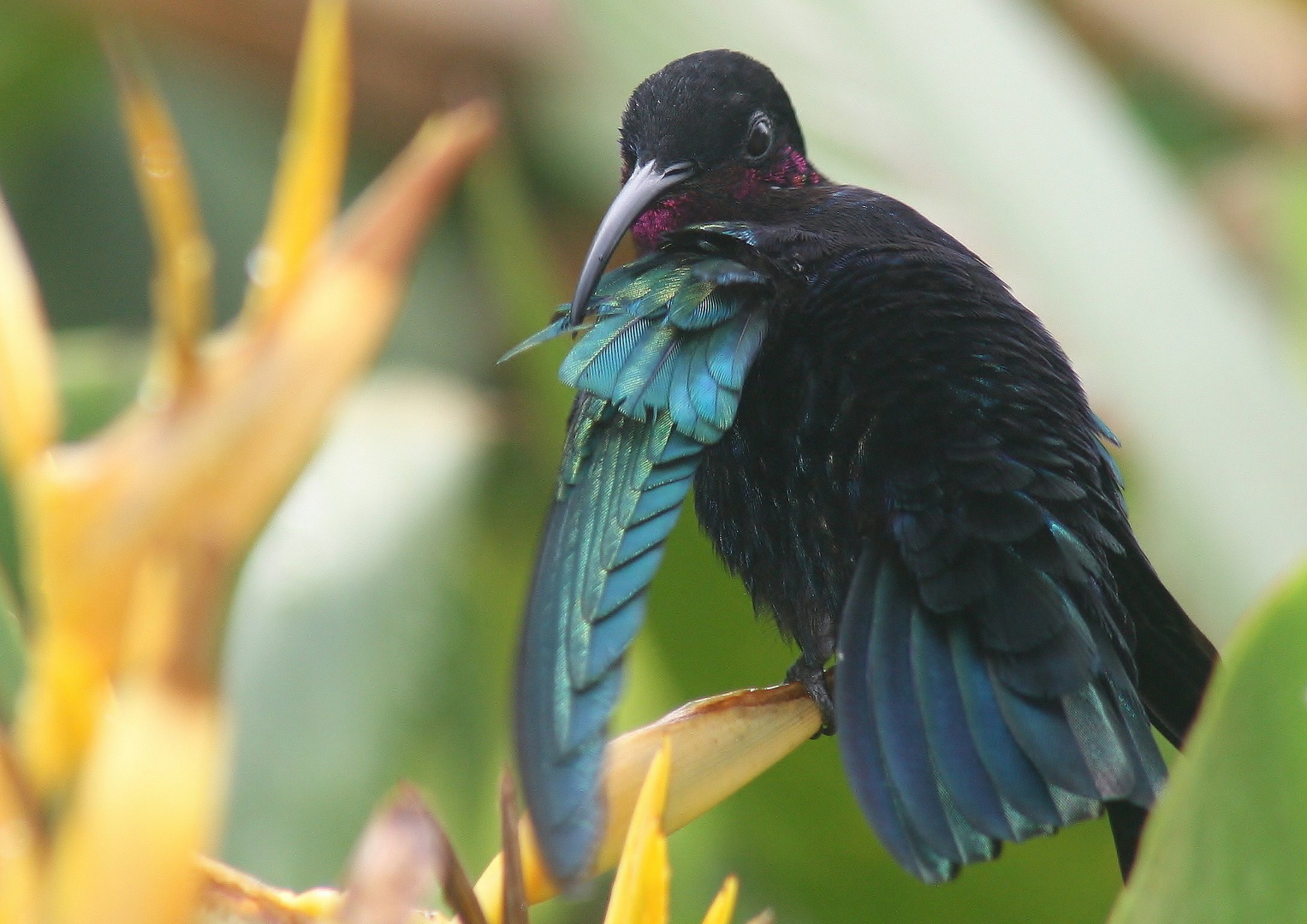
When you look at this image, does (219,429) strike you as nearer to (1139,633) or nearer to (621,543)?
(621,543)

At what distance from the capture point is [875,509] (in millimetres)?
753

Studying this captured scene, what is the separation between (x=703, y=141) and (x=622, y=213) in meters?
0.13

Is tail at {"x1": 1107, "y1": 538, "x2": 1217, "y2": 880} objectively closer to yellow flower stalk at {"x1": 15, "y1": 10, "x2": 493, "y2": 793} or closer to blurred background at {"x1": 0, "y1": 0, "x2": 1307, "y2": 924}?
blurred background at {"x1": 0, "y1": 0, "x2": 1307, "y2": 924}

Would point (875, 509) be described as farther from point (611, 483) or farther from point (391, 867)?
point (391, 867)

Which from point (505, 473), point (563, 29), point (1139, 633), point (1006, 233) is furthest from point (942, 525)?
point (563, 29)

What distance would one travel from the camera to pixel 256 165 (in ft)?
7.45

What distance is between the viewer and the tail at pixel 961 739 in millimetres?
634

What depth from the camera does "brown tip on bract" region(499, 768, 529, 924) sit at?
1.76 feet

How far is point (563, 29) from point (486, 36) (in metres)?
0.12

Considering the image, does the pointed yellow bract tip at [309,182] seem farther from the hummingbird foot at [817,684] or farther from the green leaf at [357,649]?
the green leaf at [357,649]

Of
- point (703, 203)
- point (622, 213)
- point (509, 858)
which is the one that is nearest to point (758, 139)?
point (703, 203)

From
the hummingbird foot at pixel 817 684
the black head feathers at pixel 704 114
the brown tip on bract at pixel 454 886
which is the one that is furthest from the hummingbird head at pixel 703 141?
the brown tip on bract at pixel 454 886

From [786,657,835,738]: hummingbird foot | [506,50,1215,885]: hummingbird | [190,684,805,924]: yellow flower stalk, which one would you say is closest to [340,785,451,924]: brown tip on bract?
[190,684,805,924]: yellow flower stalk

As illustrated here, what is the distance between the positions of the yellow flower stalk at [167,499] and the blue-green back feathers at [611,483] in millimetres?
106
